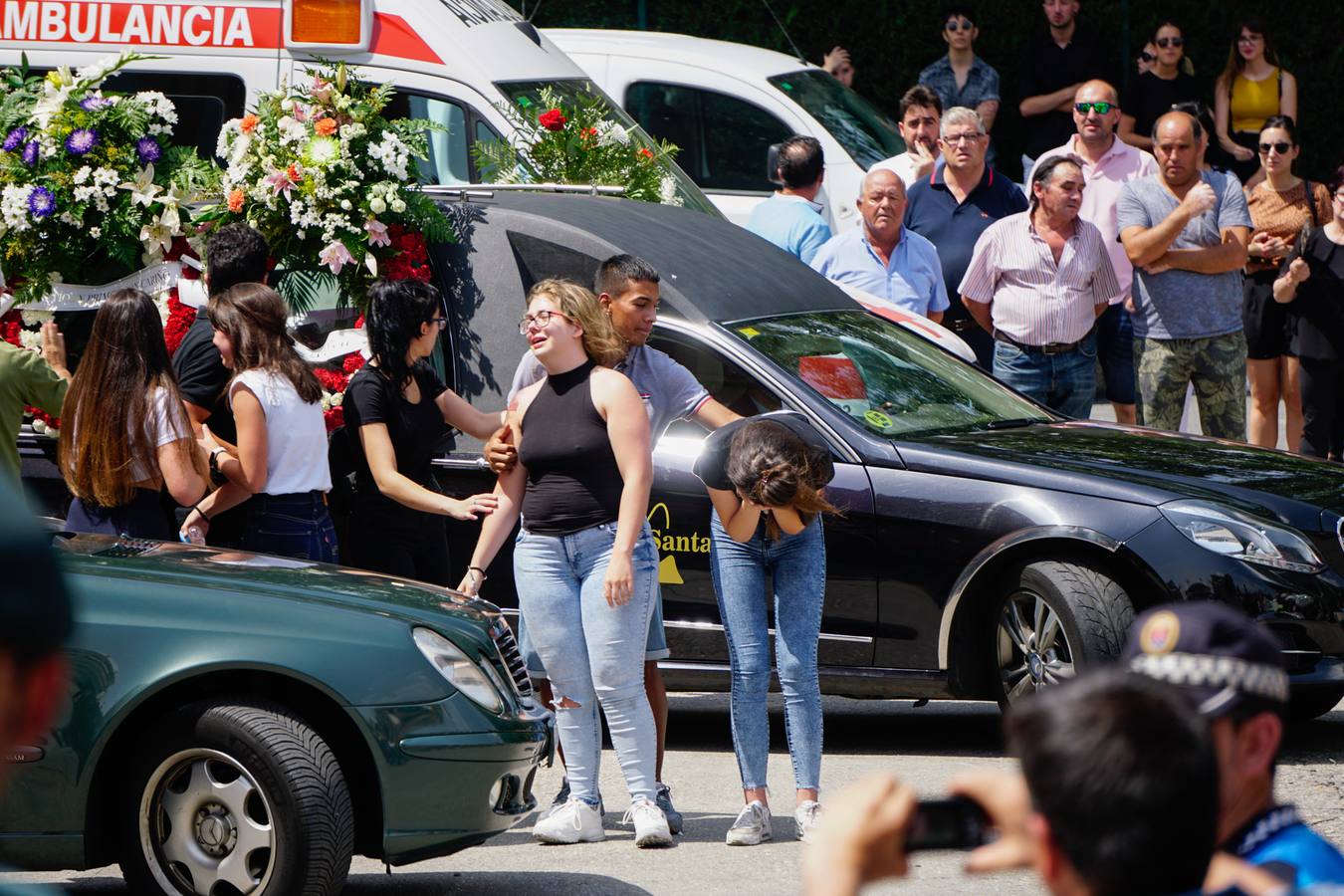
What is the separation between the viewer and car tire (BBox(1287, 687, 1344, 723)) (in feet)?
23.1

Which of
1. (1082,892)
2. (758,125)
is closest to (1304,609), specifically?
(1082,892)

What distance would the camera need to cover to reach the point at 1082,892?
1.87 meters

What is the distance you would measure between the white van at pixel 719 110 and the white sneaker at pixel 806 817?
755cm

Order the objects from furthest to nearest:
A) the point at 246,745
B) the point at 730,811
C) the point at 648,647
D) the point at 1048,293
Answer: the point at 1048,293 < the point at 730,811 < the point at 648,647 < the point at 246,745

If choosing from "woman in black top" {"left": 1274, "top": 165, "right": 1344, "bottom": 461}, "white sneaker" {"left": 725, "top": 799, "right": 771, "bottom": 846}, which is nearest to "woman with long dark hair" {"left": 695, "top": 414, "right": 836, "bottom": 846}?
"white sneaker" {"left": 725, "top": 799, "right": 771, "bottom": 846}

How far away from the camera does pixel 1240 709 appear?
7.41 ft

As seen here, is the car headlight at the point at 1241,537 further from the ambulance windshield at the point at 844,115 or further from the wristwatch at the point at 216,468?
the ambulance windshield at the point at 844,115

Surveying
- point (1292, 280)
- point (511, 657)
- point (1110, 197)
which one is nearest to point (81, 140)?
point (511, 657)

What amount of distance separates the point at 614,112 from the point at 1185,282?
10.2ft

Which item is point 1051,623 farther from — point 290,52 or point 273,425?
point 290,52

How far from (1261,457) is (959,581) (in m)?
1.46

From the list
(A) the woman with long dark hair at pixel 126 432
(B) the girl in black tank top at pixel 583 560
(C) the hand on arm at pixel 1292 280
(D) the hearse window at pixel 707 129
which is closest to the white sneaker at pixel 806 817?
(B) the girl in black tank top at pixel 583 560

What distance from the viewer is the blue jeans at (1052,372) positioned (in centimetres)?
977

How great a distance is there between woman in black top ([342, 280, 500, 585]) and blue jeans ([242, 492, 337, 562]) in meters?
0.25
